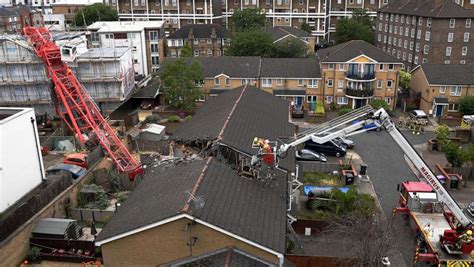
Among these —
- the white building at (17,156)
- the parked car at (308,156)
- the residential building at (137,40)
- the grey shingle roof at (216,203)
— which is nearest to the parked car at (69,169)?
the white building at (17,156)

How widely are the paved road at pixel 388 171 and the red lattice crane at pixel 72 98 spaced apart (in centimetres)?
1755

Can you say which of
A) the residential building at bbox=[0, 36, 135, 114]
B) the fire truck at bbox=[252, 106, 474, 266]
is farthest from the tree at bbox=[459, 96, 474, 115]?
the residential building at bbox=[0, 36, 135, 114]

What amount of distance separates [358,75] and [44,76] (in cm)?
3191

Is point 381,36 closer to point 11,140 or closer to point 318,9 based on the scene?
point 318,9

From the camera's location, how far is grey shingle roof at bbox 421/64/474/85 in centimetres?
4641

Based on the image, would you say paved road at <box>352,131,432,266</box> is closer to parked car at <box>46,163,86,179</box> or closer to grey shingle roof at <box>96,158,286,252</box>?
grey shingle roof at <box>96,158,286,252</box>

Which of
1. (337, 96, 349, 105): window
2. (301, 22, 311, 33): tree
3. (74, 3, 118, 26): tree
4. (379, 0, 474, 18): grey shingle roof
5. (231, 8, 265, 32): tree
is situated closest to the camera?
(337, 96, 349, 105): window

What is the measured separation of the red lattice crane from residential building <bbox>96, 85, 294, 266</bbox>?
38.6 ft

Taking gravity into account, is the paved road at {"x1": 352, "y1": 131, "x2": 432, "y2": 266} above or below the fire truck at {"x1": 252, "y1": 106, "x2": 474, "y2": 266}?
below

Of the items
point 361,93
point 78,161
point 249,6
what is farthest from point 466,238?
point 249,6

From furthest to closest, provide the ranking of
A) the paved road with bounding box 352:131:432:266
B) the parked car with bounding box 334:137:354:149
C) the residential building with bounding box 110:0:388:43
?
the residential building with bounding box 110:0:388:43 < the parked car with bounding box 334:137:354:149 < the paved road with bounding box 352:131:432:266

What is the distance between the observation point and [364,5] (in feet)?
285

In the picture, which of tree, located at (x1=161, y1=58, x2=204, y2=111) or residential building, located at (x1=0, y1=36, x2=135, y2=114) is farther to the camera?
tree, located at (x1=161, y1=58, x2=204, y2=111)

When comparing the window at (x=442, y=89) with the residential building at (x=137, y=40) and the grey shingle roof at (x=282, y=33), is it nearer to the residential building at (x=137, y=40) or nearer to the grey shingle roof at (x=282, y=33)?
the grey shingle roof at (x=282, y=33)
